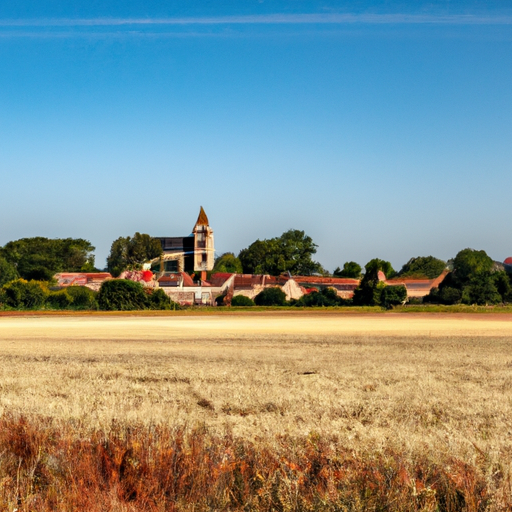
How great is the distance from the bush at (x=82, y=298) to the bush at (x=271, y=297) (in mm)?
24037

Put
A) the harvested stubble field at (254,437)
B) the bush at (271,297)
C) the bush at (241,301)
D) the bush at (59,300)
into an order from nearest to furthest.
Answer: the harvested stubble field at (254,437)
the bush at (59,300)
the bush at (241,301)
the bush at (271,297)

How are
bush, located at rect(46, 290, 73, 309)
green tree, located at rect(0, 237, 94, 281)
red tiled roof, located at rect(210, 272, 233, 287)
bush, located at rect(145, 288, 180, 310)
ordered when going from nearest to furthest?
1. bush, located at rect(46, 290, 73, 309)
2. bush, located at rect(145, 288, 180, 310)
3. red tiled roof, located at rect(210, 272, 233, 287)
4. green tree, located at rect(0, 237, 94, 281)

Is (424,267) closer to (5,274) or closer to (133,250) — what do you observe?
(133,250)

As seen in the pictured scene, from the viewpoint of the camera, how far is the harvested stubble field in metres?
5.86

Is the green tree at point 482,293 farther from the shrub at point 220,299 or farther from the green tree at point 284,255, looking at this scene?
the green tree at point 284,255

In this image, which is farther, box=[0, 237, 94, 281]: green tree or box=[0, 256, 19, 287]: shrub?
box=[0, 237, 94, 281]: green tree

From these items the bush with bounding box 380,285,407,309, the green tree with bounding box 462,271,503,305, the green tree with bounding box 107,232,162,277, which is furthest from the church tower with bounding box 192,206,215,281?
the green tree with bounding box 462,271,503,305

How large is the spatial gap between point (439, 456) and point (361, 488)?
5.18ft

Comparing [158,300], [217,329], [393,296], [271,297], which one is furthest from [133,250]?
[217,329]

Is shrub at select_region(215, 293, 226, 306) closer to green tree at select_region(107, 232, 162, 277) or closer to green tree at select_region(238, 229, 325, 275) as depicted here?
green tree at select_region(238, 229, 325, 275)

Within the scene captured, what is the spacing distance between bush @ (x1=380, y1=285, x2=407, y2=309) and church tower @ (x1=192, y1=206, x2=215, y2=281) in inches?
2668

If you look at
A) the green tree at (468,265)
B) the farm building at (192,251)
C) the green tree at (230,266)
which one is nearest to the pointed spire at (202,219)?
the farm building at (192,251)

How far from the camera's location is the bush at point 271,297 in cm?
8875

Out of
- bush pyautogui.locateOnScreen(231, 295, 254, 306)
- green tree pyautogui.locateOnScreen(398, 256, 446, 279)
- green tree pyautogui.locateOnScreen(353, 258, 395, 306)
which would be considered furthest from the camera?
green tree pyautogui.locateOnScreen(398, 256, 446, 279)
